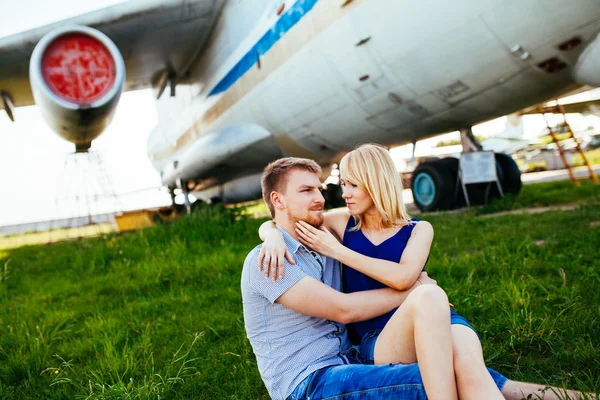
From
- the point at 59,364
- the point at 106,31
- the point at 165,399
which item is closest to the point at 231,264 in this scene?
the point at 59,364

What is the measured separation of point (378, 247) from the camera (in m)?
1.70

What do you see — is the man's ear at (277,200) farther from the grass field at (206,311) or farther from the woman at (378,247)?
the grass field at (206,311)

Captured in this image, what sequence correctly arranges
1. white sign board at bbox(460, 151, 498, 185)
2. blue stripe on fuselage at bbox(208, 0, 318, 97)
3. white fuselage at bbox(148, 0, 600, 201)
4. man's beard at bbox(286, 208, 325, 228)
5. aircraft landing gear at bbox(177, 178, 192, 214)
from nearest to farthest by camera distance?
1. man's beard at bbox(286, 208, 325, 228)
2. white fuselage at bbox(148, 0, 600, 201)
3. blue stripe on fuselage at bbox(208, 0, 318, 97)
4. white sign board at bbox(460, 151, 498, 185)
5. aircraft landing gear at bbox(177, 178, 192, 214)

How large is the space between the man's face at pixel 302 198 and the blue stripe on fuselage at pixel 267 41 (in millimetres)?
4283

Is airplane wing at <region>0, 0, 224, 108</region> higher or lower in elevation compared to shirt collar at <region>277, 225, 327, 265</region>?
higher

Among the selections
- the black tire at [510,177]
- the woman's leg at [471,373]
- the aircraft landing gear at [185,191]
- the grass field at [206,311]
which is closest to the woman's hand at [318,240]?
the woman's leg at [471,373]

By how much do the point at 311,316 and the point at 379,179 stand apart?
52cm

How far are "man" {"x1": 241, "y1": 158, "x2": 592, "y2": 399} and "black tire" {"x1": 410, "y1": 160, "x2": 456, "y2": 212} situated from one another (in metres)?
4.80

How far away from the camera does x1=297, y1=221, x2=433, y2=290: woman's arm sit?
1534 mm

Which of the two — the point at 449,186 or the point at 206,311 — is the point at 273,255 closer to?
the point at 206,311

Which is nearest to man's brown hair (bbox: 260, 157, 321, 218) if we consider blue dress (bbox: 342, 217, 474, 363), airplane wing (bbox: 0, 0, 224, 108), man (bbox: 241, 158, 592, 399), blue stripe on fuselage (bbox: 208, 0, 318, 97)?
man (bbox: 241, 158, 592, 399)

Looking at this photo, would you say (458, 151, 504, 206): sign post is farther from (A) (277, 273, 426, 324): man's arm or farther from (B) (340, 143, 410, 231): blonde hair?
(A) (277, 273, 426, 324): man's arm

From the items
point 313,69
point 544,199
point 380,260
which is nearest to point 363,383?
point 380,260

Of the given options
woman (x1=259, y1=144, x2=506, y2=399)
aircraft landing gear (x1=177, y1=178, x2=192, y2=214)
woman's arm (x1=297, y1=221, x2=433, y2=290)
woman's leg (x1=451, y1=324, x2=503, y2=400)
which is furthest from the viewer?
aircraft landing gear (x1=177, y1=178, x2=192, y2=214)
